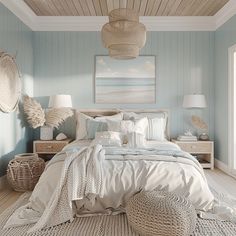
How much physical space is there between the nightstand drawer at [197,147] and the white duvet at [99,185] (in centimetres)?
221

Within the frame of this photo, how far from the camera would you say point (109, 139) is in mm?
4406

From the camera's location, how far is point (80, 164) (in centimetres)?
313

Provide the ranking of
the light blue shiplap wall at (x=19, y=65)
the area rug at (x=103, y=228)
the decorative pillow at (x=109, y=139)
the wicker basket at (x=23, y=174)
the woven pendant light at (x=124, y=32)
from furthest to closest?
the light blue shiplap wall at (x=19, y=65)
the decorative pillow at (x=109, y=139)
the wicker basket at (x=23, y=174)
the woven pendant light at (x=124, y=32)
the area rug at (x=103, y=228)

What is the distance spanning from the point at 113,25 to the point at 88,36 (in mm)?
2778

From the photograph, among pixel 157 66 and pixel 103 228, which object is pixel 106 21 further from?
pixel 103 228

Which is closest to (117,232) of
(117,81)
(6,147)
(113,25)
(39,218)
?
(39,218)

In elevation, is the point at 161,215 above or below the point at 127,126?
below

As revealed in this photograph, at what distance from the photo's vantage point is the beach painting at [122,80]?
19.4 feet

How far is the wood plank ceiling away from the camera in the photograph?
197 inches

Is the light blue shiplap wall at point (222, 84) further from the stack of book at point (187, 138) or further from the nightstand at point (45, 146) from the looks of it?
the nightstand at point (45, 146)

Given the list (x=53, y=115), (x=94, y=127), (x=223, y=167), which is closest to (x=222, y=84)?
(x=223, y=167)

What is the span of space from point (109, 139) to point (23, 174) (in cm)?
122

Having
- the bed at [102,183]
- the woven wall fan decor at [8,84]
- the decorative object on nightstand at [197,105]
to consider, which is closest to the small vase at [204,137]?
the decorative object on nightstand at [197,105]

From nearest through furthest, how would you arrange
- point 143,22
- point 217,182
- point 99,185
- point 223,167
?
point 99,185, point 217,182, point 223,167, point 143,22
